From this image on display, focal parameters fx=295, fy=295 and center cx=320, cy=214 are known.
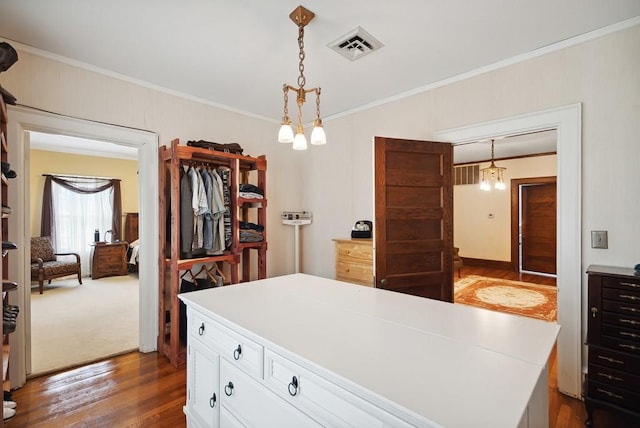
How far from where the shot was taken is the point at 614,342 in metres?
1.84

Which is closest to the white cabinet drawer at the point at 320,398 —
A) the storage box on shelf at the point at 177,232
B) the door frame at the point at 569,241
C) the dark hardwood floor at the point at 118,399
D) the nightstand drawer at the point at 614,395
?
the dark hardwood floor at the point at 118,399

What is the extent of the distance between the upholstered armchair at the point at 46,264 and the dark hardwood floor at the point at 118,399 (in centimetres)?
358

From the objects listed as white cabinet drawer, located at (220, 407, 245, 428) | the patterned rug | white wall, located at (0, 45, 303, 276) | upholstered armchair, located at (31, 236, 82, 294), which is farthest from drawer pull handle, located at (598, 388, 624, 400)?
upholstered armchair, located at (31, 236, 82, 294)

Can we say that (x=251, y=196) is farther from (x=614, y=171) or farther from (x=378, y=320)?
(x=614, y=171)

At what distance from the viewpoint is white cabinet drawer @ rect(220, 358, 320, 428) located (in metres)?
1.08

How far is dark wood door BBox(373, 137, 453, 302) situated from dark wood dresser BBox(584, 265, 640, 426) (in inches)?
40.6

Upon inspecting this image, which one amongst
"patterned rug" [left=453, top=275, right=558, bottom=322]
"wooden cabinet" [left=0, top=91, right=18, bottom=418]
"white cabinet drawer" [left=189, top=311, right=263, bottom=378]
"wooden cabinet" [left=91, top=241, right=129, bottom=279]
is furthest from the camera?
"wooden cabinet" [left=91, top=241, right=129, bottom=279]

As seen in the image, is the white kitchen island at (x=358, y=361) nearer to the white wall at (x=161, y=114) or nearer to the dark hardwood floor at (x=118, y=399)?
the dark hardwood floor at (x=118, y=399)

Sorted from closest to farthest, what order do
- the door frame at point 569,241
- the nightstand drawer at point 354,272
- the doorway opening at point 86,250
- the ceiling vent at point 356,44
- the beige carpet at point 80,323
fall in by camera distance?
the ceiling vent at point 356,44 → the door frame at point 569,241 → the beige carpet at point 80,323 → the nightstand drawer at point 354,272 → the doorway opening at point 86,250

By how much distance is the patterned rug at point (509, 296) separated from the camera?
157 inches

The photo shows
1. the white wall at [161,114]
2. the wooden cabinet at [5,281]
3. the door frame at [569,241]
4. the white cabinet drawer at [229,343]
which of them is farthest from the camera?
the white wall at [161,114]

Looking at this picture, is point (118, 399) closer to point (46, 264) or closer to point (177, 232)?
point (177, 232)

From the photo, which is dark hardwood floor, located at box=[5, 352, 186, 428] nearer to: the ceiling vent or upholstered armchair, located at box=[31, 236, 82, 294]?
the ceiling vent

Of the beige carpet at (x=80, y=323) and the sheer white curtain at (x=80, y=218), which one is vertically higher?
the sheer white curtain at (x=80, y=218)
